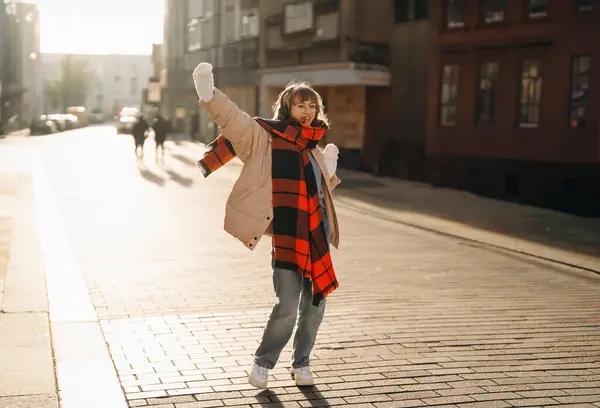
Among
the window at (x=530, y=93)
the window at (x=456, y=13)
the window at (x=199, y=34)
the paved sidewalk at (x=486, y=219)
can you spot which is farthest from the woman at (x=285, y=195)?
the window at (x=199, y=34)

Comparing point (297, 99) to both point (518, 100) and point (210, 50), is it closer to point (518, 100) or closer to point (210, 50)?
point (518, 100)

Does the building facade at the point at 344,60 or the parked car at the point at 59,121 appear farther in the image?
the parked car at the point at 59,121

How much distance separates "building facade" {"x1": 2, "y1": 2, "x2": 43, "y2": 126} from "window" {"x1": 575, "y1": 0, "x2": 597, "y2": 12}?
68892 mm

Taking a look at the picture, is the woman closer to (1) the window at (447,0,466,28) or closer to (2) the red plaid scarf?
(2) the red plaid scarf

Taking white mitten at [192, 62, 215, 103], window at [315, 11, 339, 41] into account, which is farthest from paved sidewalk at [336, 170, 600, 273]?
window at [315, 11, 339, 41]

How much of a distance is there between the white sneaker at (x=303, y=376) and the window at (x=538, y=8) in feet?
58.2

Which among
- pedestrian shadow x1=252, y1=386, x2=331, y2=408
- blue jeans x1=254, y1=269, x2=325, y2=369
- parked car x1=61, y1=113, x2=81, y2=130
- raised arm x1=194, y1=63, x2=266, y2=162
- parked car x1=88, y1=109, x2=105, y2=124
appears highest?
raised arm x1=194, y1=63, x2=266, y2=162

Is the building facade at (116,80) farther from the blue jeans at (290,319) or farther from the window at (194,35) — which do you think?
the blue jeans at (290,319)

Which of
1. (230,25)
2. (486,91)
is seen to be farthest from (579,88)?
(230,25)

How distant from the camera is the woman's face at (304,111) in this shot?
214 inches

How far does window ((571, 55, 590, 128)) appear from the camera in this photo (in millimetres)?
20516

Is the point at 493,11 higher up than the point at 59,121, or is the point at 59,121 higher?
the point at 493,11

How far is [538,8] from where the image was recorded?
22.1 m

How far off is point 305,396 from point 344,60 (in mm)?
26808
